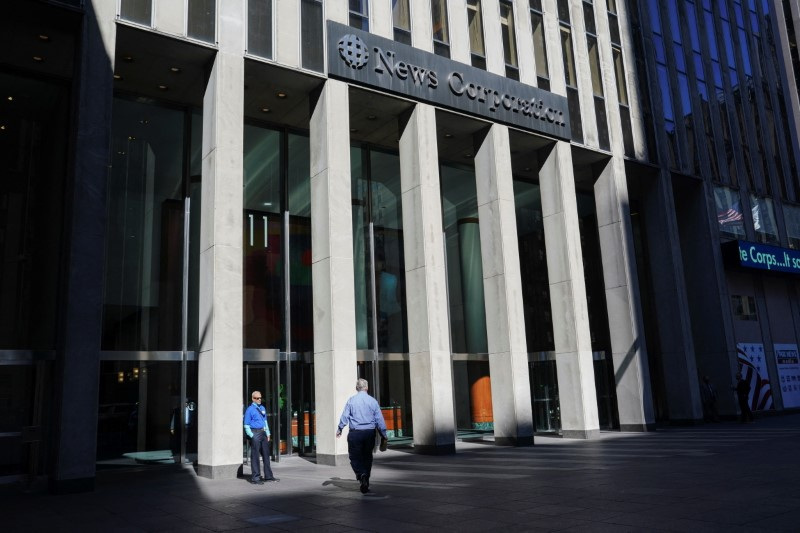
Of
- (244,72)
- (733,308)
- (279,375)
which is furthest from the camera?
(733,308)

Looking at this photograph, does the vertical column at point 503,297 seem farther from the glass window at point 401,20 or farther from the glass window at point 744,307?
the glass window at point 744,307

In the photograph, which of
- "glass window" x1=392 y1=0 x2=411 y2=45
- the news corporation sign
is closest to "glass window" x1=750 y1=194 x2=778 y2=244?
the news corporation sign

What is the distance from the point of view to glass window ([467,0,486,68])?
20125mm

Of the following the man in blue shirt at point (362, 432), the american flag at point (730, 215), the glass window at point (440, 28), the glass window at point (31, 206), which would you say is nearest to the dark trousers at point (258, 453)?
the man in blue shirt at point (362, 432)

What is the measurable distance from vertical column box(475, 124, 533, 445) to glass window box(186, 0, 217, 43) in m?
8.92

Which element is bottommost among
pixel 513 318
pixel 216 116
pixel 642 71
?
pixel 513 318

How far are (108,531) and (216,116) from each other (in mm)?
9666

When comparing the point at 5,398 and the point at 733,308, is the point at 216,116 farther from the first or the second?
the point at 733,308

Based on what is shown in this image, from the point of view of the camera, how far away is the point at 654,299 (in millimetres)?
25062

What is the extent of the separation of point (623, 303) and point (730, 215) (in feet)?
30.0

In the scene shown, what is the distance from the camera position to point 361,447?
9.86m

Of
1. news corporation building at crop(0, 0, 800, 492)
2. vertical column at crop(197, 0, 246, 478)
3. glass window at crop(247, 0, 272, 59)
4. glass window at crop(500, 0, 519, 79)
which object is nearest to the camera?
vertical column at crop(197, 0, 246, 478)

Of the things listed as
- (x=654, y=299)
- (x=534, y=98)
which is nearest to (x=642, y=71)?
(x=534, y=98)

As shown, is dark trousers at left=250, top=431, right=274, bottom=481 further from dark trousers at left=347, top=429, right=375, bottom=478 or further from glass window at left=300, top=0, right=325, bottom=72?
glass window at left=300, top=0, right=325, bottom=72
